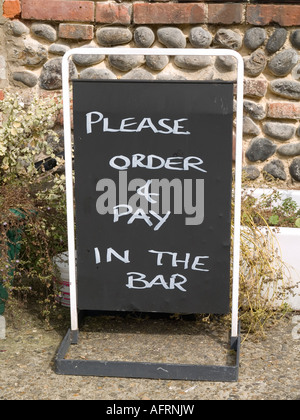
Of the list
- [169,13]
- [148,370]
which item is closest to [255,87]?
[169,13]

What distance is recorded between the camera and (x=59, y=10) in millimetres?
4594

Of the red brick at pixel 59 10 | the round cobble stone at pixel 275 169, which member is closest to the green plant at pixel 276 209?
the round cobble stone at pixel 275 169

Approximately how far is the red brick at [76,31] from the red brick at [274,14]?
109 centimetres

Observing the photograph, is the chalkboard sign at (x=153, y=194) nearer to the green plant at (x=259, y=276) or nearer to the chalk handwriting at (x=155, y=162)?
the chalk handwriting at (x=155, y=162)

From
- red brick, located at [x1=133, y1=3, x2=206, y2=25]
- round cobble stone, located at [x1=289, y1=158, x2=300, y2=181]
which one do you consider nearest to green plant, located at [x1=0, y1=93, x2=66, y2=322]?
red brick, located at [x1=133, y1=3, x2=206, y2=25]

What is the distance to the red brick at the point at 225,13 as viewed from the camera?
4535mm

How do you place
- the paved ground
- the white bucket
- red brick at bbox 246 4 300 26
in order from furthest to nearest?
red brick at bbox 246 4 300 26 → the white bucket → the paved ground

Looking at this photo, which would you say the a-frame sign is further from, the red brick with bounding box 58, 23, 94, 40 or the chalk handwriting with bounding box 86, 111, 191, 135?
the red brick with bounding box 58, 23, 94, 40

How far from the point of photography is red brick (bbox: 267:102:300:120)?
4664 mm

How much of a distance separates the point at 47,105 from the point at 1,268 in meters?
1.26

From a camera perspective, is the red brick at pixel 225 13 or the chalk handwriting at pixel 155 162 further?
the red brick at pixel 225 13

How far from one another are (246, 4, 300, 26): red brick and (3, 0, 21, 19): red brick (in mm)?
1577
